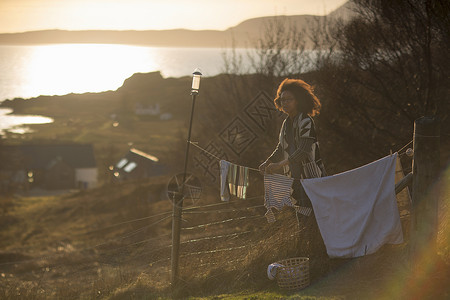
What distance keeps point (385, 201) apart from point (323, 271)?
1184mm

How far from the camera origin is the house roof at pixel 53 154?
71.9 meters

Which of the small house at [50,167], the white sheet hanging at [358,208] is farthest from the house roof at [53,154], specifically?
the white sheet hanging at [358,208]

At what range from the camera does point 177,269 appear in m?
7.61

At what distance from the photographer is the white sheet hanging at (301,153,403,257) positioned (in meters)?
5.88

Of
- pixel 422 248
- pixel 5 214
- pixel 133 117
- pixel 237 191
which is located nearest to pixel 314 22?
pixel 237 191

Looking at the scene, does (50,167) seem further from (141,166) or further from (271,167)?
(271,167)

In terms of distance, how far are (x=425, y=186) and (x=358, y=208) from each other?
80 centimetres

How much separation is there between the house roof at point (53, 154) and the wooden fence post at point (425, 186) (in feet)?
229

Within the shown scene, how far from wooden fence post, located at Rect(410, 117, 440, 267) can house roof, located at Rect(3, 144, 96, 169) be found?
69721mm

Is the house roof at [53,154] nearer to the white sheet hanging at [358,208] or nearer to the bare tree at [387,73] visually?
the bare tree at [387,73]

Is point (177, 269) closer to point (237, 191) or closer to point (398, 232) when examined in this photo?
point (237, 191)

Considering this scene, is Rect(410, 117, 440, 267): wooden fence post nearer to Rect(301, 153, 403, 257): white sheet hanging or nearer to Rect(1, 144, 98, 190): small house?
Rect(301, 153, 403, 257): white sheet hanging

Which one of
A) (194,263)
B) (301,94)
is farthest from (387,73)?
(301,94)

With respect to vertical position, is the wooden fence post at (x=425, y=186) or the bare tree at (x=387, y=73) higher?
the bare tree at (x=387, y=73)
